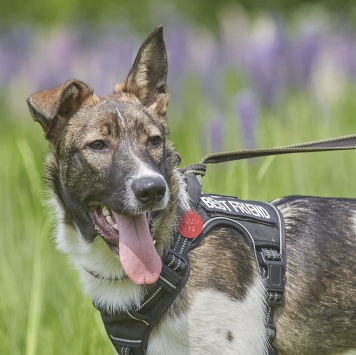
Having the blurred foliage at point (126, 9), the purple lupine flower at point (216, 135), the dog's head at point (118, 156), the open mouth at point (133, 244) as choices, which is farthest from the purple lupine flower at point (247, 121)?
the blurred foliage at point (126, 9)

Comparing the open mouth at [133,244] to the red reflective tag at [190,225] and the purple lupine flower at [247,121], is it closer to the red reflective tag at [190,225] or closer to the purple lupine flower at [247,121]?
the red reflective tag at [190,225]

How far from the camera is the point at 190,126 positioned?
7547 mm

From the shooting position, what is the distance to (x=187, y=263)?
3.62 meters

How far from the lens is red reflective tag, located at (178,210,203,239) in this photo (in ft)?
12.1

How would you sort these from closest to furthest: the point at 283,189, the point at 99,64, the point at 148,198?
the point at 148,198, the point at 283,189, the point at 99,64

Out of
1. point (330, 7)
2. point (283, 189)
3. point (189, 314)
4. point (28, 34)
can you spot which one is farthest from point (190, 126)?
point (330, 7)

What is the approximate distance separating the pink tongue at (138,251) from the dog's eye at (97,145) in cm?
28

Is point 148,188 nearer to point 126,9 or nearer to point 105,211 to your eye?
point 105,211

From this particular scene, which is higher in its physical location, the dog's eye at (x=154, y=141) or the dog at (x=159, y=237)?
the dog's eye at (x=154, y=141)

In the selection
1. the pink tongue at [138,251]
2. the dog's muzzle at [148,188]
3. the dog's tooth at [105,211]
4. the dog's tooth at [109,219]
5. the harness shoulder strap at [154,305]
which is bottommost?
the harness shoulder strap at [154,305]

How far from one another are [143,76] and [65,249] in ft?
→ 2.56

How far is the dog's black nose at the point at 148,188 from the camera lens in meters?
3.36

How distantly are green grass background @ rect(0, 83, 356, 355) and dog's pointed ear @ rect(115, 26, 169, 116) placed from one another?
0.49m

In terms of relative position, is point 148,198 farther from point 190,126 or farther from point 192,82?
point 192,82
